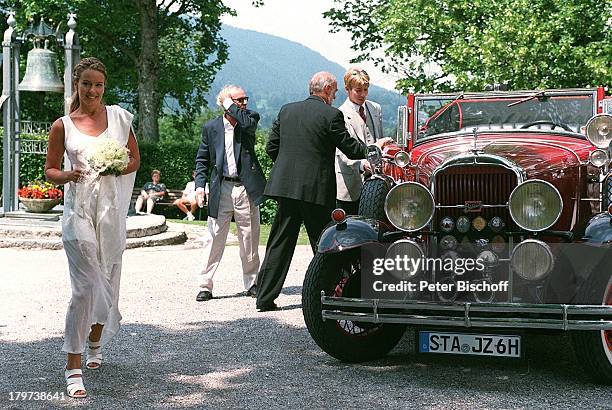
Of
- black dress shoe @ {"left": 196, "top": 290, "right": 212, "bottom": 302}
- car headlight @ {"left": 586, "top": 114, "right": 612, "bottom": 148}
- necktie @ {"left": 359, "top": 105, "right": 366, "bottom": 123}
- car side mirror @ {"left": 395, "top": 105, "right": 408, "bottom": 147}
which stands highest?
necktie @ {"left": 359, "top": 105, "right": 366, "bottom": 123}

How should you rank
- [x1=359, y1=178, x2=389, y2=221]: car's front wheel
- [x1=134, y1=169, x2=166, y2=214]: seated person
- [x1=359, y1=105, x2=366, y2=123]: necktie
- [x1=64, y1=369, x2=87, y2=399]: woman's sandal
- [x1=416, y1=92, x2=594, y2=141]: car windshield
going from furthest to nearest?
1. [x1=134, y1=169, x2=166, y2=214]: seated person
2. [x1=359, y1=105, x2=366, y2=123]: necktie
3. [x1=416, y1=92, x2=594, y2=141]: car windshield
4. [x1=359, y1=178, x2=389, y2=221]: car's front wheel
5. [x1=64, y1=369, x2=87, y2=399]: woman's sandal

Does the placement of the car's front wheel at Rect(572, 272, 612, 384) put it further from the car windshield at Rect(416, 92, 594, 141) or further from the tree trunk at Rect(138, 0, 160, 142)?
the tree trunk at Rect(138, 0, 160, 142)

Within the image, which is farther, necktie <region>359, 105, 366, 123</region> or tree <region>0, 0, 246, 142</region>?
tree <region>0, 0, 246, 142</region>

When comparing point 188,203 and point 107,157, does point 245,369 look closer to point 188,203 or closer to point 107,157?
point 107,157

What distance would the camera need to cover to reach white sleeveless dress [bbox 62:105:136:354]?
5715 millimetres

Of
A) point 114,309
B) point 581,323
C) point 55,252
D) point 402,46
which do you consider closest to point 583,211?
point 581,323

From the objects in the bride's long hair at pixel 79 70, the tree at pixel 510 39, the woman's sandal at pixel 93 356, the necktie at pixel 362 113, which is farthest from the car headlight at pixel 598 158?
the tree at pixel 510 39

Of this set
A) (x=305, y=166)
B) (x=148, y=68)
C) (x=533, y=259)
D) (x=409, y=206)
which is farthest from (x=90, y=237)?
(x=148, y=68)

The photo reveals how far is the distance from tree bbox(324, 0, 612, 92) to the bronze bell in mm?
10810

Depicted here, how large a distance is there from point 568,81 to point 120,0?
1549 centimetres

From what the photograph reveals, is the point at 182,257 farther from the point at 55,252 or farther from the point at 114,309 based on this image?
the point at 114,309

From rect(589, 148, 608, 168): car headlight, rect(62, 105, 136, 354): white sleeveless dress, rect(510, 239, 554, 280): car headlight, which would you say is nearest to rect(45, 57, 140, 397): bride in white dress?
rect(62, 105, 136, 354): white sleeveless dress

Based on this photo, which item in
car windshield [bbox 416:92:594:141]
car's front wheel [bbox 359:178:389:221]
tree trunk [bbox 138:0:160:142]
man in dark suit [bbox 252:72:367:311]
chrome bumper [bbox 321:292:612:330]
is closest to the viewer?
chrome bumper [bbox 321:292:612:330]

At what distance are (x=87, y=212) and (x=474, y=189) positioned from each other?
8.24 feet
